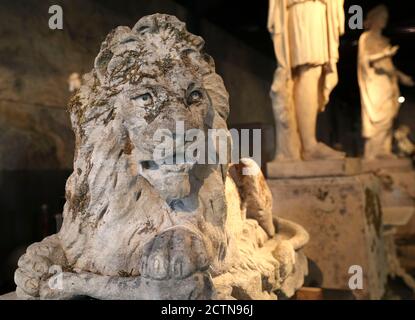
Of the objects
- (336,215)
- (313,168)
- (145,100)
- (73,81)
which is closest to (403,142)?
(313,168)

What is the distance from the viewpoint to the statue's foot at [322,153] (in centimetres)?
336

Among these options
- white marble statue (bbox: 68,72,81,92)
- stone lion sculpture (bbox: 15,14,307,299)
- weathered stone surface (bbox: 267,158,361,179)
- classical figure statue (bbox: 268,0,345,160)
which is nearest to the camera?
stone lion sculpture (bbox: 15,14,307,299)

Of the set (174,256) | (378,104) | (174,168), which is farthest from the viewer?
(378,104)

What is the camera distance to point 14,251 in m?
3.82

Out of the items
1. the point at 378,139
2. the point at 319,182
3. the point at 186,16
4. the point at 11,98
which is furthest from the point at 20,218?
the point at 378,139

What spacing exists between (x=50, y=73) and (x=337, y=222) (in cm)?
300

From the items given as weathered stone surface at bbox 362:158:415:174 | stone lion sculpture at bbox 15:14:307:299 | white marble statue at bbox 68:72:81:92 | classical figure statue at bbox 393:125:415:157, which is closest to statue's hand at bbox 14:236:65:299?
stone lion sculpture at bbox 15:14:307:299

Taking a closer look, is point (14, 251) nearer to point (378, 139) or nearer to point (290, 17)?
point (290, 17)

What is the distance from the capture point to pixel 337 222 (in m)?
3.16

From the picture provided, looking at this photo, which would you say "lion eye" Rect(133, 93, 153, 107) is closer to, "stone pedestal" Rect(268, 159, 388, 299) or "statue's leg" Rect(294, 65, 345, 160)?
"stone pedestal" Rect(268, 159, 388, 299)

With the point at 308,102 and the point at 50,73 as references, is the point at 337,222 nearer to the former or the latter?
the point at 308,102

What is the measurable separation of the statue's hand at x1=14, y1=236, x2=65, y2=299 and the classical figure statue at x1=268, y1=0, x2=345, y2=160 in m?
2.44

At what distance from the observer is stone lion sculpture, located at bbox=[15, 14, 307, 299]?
1281mm

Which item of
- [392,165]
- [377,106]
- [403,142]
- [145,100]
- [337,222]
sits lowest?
[337,222]
